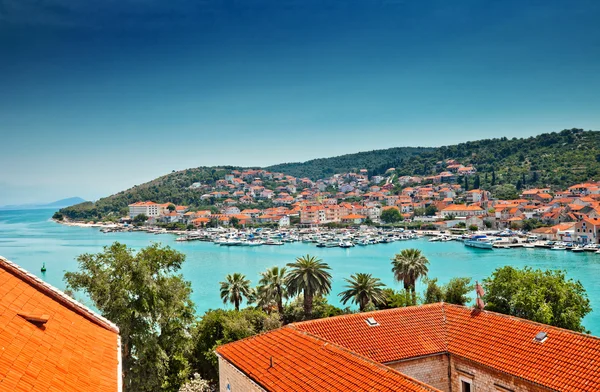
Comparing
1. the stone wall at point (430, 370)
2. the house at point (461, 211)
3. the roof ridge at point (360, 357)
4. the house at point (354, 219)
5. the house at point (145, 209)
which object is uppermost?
the house at point (145, 209)

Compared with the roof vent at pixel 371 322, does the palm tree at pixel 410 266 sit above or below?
below

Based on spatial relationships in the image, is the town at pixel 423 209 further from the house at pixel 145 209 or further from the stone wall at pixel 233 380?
the stone wall at pixel 233 380

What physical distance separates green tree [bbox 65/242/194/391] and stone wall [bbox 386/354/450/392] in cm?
791

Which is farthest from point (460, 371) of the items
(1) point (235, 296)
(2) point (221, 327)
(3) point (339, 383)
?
(1) point (235, 296)

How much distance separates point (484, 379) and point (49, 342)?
35.3 ft

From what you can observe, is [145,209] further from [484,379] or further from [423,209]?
[484,379]

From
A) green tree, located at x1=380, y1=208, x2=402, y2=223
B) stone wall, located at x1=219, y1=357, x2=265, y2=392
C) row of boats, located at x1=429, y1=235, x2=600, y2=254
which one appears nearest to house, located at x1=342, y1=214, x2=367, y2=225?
green tree, located at x1=380, y1=208, x2=402, y2=223

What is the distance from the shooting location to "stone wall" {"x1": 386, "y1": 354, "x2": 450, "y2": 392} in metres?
13.4

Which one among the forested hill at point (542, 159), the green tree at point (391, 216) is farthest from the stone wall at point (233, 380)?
the forested hill at point (542, 159)

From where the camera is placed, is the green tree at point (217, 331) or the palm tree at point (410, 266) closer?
the green tree at point (217, 331)

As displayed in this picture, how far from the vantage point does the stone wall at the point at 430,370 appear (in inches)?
528

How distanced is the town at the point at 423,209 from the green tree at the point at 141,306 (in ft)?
267

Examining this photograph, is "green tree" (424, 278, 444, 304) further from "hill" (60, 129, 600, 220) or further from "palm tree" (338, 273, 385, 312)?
"hill" (60, 129, 600, 220)

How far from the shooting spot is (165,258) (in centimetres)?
1675
